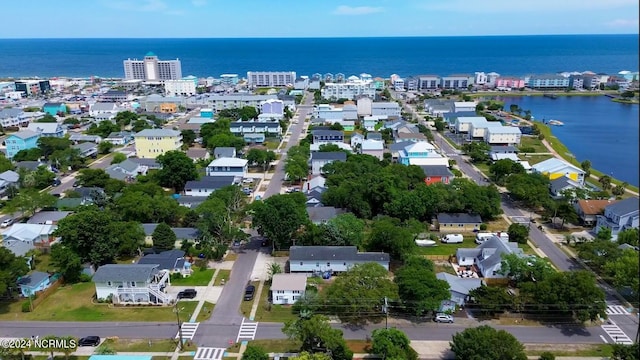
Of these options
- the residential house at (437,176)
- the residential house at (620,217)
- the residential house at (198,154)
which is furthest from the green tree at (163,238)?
the residential house at (620,217)

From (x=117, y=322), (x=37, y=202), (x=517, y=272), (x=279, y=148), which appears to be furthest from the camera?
(x=279, y=148)

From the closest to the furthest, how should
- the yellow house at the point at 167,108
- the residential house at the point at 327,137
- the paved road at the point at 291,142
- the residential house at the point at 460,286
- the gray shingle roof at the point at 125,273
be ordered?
the residential house at the point at 460,286 → the gray shingle roof at the point at 125,273 → the paved road at the point at 291,142 → the residential house at the point at 327,137 → the yellow house at the point at 167,108

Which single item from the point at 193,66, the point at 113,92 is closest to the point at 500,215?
the point at 113,92

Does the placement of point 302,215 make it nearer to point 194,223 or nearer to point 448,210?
point 194,223

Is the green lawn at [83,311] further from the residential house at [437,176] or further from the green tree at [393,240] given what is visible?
the residential house at [437,176]

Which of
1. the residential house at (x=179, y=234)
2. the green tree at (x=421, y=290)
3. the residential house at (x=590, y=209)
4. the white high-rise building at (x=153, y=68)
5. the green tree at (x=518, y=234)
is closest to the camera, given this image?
the green tree at (x=421, y=290)

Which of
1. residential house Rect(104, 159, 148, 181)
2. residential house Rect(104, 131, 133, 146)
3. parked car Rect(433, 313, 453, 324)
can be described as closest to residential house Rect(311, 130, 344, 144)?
residential house Rect(104, 159, 148, 181)

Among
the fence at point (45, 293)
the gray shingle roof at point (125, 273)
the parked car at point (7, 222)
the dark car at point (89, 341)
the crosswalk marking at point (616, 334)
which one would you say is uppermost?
the gray shingle roof at point (125, 273)
